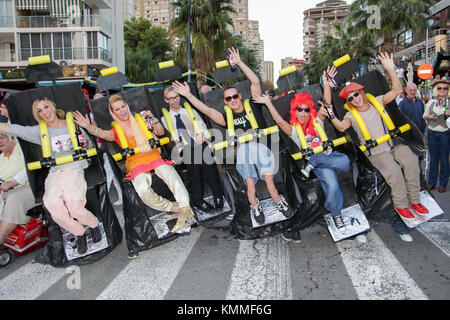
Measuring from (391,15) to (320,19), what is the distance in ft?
427

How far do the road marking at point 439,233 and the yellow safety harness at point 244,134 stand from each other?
7.90ft

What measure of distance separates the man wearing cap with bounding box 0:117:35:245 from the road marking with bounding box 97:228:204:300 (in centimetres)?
163

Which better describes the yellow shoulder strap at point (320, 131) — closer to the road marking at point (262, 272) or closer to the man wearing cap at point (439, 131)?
the road marking at point (262, 272)

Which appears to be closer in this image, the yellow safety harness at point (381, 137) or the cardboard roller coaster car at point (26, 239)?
the yellow safety harness at point (381, 137)

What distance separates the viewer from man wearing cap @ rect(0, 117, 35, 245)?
4539 mm

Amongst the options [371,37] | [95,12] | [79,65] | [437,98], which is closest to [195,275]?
[437,98]

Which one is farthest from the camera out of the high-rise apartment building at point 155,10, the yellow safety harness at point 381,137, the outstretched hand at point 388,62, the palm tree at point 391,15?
the high-rise apartment building at point 155,10

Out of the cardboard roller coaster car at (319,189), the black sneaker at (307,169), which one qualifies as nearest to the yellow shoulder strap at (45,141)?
the cardboard roller coaster car at (319,189)

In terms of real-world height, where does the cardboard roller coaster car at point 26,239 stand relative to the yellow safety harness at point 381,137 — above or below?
below

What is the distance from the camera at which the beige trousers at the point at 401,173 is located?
430 cm

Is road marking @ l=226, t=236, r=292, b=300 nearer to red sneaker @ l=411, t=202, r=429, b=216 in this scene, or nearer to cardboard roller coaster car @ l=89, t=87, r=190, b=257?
cardboard roller coaster car @ l=89, t=87, r=190, b=257

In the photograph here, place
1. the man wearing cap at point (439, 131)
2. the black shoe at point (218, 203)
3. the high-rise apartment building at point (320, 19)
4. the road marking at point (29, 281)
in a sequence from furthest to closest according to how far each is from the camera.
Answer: the high-rise apartment building at point (320, 19) → the man wearing cap at point (439, 131) → the black shoe at point (218, 203) → the road marking at point (29, 281)
